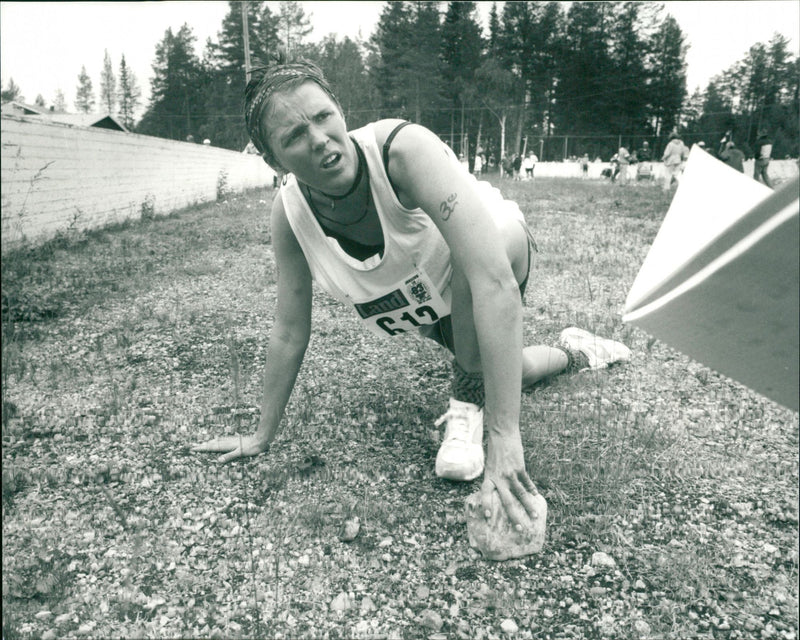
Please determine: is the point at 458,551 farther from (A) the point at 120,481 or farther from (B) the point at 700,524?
(A) the point at 120,481

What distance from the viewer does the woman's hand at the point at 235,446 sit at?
208 cm

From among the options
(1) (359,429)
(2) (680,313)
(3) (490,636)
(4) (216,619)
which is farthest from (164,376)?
(2) (680,313)

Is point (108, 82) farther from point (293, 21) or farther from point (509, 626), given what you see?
point (509, 626)

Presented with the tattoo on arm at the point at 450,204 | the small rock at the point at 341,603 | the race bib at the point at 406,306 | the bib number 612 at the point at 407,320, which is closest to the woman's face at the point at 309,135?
the tattoo on arm at the point at 450,204

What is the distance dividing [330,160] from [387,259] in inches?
15.8

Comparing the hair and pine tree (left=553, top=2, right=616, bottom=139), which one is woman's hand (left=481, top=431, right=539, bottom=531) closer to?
pine tree (left=553, top=2, right=616, bottom=139)

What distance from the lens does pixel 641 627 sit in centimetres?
134

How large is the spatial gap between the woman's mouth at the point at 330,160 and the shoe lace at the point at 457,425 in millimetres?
908

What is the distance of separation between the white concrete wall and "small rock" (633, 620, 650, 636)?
1.51m

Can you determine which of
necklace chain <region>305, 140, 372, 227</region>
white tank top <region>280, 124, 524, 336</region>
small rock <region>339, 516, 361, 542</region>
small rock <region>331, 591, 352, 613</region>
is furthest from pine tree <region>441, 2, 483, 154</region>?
small rock <region>331, 591, 352, 613</region>

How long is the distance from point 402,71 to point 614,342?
16.8 ft

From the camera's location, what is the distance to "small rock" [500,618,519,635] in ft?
4.45

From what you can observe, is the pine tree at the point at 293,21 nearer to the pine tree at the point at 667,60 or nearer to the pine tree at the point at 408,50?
the pine tree at the point at 667,60

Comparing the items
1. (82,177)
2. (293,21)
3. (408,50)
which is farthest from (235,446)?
Answer: (408,50)
